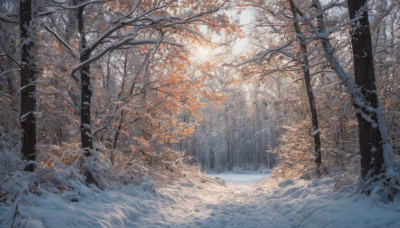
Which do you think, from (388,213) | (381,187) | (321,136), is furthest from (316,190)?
(321,136)

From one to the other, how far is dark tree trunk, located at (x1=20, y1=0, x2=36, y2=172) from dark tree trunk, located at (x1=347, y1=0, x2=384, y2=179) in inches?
273

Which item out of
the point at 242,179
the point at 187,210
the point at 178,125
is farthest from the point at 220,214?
the point at 242,179

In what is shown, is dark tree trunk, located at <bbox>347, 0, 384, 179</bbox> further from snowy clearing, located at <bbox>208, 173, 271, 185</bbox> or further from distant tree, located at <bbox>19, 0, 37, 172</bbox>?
snowy clearing, located at <bbox>208, 173, 271, 185</bbox>

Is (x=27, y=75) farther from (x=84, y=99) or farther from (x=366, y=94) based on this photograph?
(x=366, y=94)

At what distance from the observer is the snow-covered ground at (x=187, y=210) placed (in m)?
3.28

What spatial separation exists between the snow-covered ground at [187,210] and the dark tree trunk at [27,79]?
1.41 metres

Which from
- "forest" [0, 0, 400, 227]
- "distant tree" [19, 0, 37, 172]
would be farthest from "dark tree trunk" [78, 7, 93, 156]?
"distant tree" [19, 0, 37, 172]

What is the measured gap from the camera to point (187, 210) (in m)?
6.40

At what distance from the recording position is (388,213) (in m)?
3.36

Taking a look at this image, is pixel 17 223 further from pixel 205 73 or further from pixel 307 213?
pixel 205 73

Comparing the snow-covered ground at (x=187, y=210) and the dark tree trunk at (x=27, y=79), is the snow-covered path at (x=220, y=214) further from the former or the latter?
the dark tree trunk at (x=27, y=79)

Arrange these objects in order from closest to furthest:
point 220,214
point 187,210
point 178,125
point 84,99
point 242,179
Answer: point 220,214, point 84,99, point 187,210, point 178,125, point 242,179

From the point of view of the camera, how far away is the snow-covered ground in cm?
328

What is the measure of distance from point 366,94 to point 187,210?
5.50m
